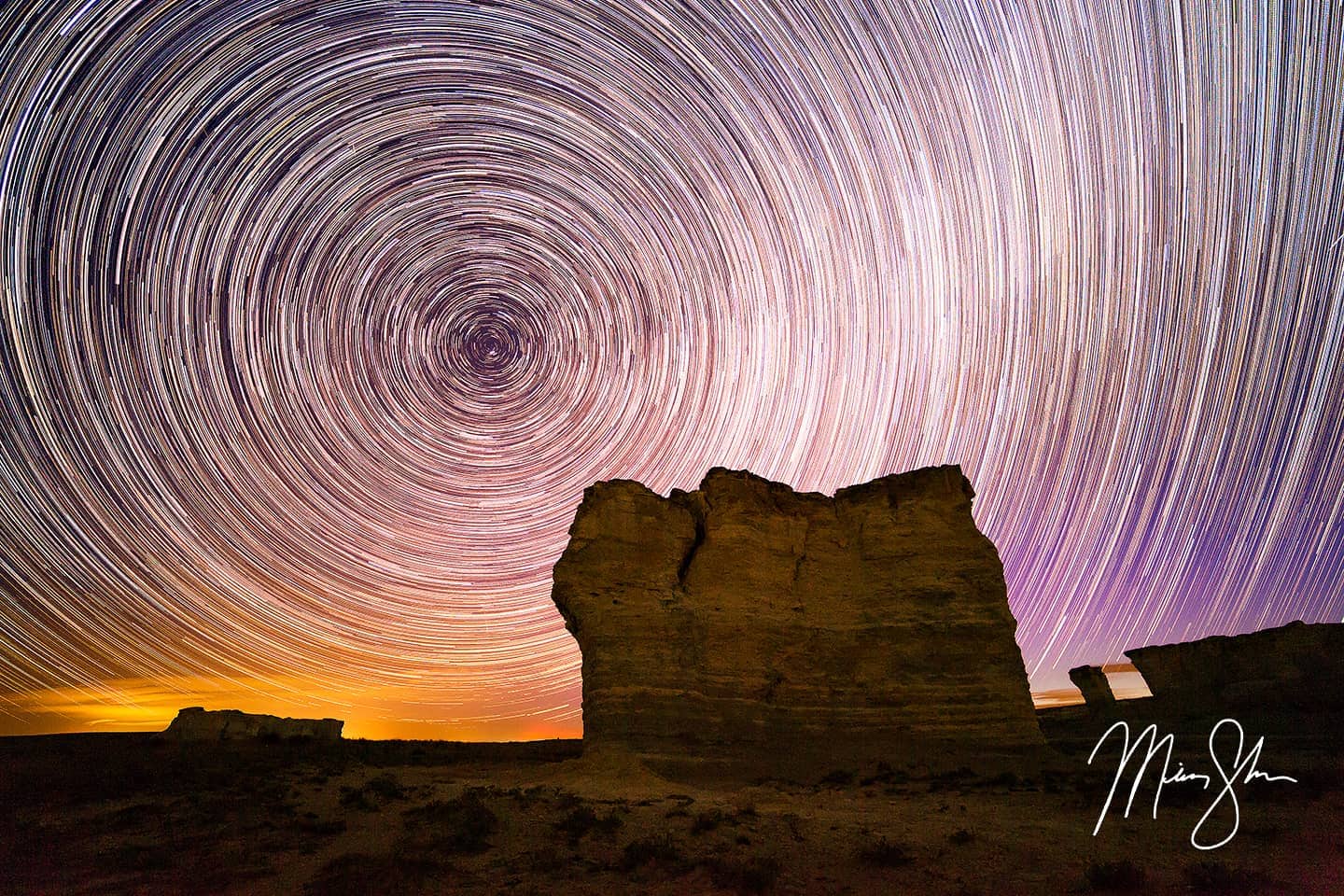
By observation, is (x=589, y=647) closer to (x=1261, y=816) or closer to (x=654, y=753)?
(x=654, y=753)

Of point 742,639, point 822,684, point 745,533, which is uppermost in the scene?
point 745,533

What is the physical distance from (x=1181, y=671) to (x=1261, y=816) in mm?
39228

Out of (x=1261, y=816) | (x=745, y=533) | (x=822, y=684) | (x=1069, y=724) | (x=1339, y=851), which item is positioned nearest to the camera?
(x=1339, y=851)

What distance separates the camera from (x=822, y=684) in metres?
21.5

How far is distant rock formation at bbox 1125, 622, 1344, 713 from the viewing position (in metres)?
35.9

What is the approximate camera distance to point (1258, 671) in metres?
38.1

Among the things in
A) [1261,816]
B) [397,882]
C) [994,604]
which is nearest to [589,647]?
[397,882]

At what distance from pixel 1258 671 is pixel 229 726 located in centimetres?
5984

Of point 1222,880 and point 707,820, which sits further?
point 707,820

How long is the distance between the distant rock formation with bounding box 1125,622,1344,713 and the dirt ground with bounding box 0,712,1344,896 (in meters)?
23.5

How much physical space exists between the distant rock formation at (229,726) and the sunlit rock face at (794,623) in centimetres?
2116

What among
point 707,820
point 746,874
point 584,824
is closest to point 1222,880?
point 746,874

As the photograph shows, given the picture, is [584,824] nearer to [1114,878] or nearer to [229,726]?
[1114,878]

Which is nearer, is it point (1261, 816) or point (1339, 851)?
point (1339, 851)
